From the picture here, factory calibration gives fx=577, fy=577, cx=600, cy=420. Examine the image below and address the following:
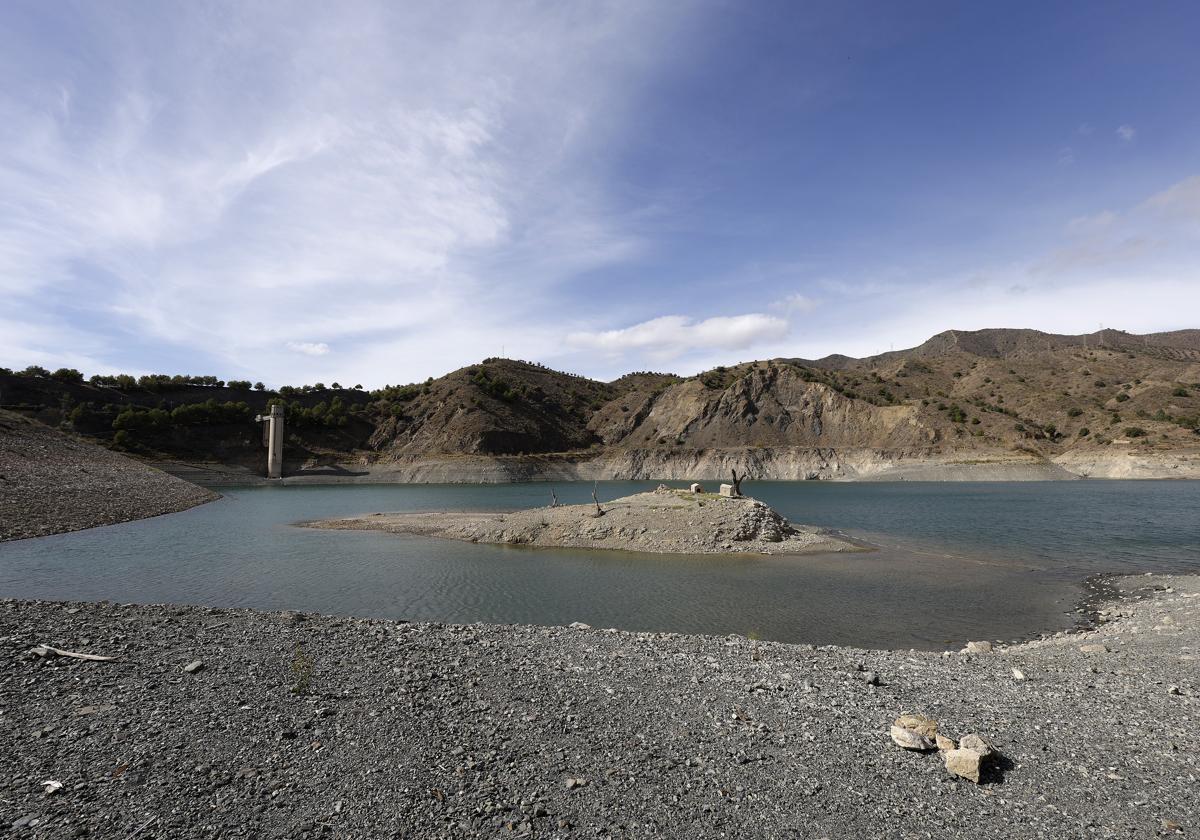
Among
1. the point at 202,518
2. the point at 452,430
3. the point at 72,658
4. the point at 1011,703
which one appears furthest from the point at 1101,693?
the point at 452,430

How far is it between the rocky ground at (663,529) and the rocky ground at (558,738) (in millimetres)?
16533

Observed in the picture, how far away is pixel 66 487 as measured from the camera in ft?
126

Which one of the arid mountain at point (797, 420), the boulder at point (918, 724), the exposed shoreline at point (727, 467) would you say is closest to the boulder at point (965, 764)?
the boulder at point (918, 724)

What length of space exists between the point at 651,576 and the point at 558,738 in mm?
15314

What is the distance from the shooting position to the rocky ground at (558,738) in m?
5.43

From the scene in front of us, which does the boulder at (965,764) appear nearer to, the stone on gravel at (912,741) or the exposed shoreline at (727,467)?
the stone on gravel at (912,741)

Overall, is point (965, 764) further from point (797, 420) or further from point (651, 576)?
point (797, 420)

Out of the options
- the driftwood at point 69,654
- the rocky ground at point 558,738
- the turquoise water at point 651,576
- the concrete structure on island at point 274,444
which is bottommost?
the turquoise water at point 651,576

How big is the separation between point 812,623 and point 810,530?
19.0 metres

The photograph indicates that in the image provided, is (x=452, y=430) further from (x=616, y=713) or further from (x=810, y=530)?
(x=616, y=713)

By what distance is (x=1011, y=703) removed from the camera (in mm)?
8516

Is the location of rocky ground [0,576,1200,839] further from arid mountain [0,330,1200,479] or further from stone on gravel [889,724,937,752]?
arid mountain [0,330,1200,479]

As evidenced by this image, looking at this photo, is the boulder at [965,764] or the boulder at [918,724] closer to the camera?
the boulder at [965,764]

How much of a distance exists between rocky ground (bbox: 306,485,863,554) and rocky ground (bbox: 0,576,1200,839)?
1653 centimetres
